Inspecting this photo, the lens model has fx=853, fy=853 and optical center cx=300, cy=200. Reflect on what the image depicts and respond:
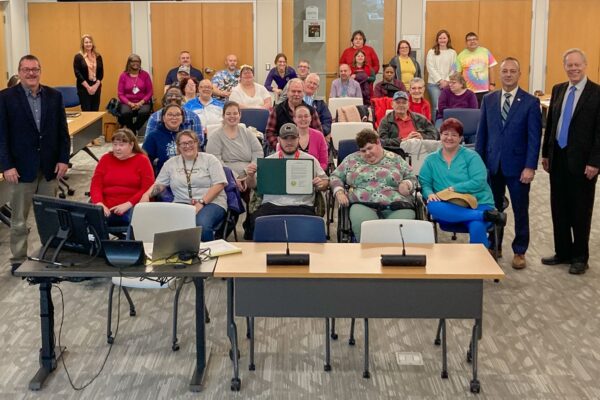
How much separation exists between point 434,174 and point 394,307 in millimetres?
2281

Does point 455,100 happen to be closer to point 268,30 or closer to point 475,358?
point 268,30

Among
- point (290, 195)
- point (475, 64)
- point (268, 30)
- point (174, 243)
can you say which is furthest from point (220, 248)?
point (268, 30)

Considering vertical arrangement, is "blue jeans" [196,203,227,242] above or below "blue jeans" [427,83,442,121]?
below

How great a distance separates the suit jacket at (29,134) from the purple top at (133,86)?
20.2ft

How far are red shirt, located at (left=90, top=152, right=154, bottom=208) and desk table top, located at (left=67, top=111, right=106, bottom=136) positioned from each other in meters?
2.56

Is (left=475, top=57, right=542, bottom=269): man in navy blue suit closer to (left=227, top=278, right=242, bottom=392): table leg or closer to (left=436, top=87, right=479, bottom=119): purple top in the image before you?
(left=227, top=278, right=242, bottom=392): table leg

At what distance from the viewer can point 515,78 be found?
6.55m

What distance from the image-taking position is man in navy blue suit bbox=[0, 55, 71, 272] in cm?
632

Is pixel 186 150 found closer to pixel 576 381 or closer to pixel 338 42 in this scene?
pixel 576 381

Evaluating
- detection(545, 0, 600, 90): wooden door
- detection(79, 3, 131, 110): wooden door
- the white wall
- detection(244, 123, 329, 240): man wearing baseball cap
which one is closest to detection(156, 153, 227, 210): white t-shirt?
detection(244, 123, 329, 240): man wearing baseball cap

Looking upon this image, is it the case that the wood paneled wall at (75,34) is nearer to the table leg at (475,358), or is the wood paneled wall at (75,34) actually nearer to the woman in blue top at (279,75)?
the woman in blue top at (279,75)

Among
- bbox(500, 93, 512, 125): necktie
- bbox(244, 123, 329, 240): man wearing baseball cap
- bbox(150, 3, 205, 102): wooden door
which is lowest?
bbox(244, 123, 329, 240): man wearing baseball cap

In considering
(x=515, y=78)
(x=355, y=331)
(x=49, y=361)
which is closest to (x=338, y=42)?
(x=515, y=78)

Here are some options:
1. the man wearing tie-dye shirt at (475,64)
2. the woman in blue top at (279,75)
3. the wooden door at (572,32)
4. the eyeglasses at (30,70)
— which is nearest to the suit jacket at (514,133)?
the eyeglasses at (30,70)
